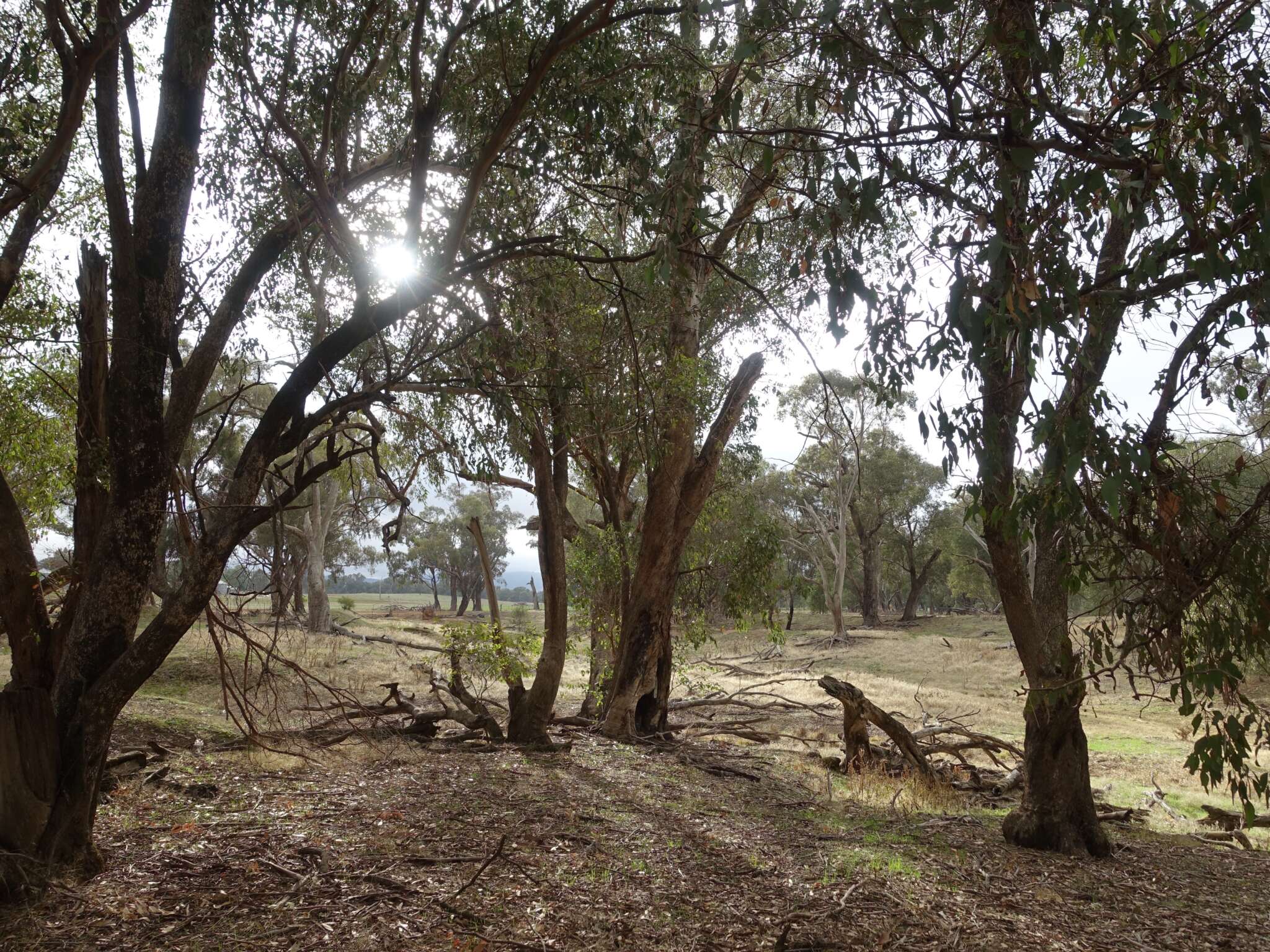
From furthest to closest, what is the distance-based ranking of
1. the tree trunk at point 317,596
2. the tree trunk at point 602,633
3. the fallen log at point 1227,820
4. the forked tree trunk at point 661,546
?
the tree trunk at point 317,596, the tree trunk at point 602,633, the forked tree trunk at point 661,546, the fallen log at point 1227,820

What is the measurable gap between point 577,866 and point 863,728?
550 cm

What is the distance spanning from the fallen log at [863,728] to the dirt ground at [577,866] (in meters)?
0.56

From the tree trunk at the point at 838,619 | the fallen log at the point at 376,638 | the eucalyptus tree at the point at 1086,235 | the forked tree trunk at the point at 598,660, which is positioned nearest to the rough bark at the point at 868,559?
the tree trunk at the point at 838,619

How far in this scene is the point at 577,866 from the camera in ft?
15.8

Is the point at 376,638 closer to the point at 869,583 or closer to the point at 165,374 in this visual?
the point at 165,374

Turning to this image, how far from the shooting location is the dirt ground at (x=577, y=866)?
387 centimetres

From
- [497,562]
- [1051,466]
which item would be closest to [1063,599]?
[1051,466]

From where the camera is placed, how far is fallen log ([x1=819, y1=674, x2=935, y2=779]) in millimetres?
8969

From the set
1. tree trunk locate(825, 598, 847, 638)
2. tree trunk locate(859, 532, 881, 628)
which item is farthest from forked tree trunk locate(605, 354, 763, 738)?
tree trunk locate(859, 532, 881, 628)

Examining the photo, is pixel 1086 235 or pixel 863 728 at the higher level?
pixel 1086 235

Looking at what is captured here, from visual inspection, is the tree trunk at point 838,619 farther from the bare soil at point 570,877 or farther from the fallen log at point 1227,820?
the bare soil at point 570,877

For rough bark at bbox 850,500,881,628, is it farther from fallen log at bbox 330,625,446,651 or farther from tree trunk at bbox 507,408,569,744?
tree trunk at bbox 507,408,569,744

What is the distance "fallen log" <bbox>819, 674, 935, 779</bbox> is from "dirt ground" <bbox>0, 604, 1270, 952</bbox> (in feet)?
1.83

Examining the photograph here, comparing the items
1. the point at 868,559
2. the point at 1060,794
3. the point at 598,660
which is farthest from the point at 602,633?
the point at 868,559
